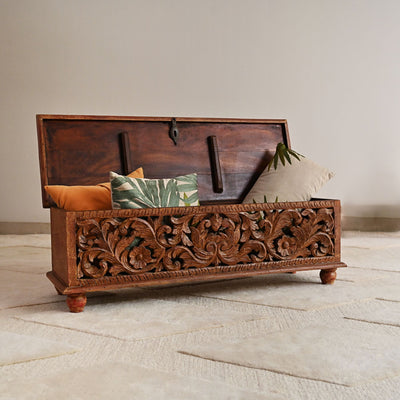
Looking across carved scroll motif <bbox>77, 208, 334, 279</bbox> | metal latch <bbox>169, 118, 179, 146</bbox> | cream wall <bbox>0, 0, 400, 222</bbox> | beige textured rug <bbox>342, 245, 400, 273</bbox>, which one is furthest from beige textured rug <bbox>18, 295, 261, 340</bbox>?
cream wall <bbox>0, 0, 400, 222</bbox>

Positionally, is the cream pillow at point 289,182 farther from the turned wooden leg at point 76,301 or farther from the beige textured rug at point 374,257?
the turned wooden leg at point 76,301

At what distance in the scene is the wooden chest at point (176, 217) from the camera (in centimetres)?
204

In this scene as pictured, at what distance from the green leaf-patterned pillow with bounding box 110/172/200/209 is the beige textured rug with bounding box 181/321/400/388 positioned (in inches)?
28.8

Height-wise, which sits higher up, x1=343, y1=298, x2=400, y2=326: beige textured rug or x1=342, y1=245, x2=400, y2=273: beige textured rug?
x1=343, y1=298, x2=400, y2=326: beige textured rug

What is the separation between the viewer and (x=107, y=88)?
4.58 metres

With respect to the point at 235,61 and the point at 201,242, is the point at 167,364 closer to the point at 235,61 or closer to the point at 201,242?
the point at 201,242

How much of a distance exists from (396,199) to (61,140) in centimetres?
340

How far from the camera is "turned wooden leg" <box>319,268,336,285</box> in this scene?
2467 millimetres

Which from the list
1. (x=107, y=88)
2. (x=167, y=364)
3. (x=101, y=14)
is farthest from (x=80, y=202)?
(x=101, y=14)

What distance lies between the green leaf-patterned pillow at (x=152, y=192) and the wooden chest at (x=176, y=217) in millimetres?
90

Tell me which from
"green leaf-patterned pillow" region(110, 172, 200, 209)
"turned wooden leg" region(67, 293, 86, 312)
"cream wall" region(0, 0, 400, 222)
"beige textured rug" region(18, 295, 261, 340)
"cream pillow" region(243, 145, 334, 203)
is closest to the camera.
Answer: "beige textured rug" region(18, 295, 261, 340)

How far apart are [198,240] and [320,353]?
2.53 ft

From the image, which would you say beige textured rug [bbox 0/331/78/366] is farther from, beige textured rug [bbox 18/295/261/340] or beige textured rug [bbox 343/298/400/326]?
beige textured rug [bbox 343/298/400/326]

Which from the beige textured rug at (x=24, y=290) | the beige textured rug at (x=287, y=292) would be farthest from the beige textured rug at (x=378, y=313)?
the beige textured rug at (x=24, y=290)
